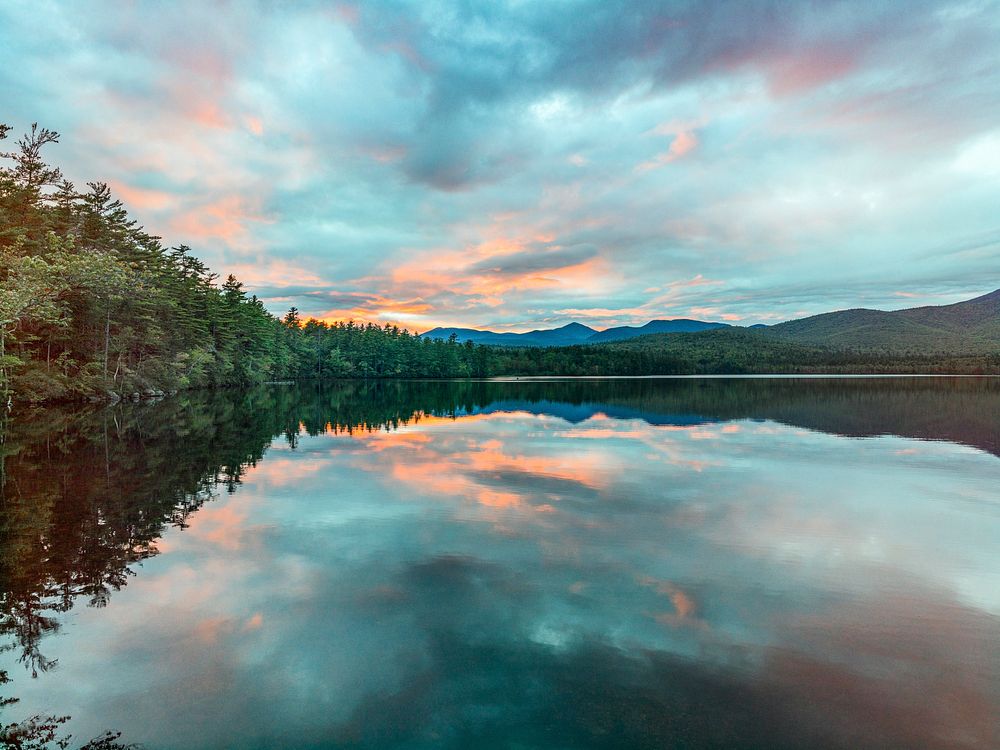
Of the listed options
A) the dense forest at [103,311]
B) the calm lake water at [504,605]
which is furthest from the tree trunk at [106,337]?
the calm lake water at [504,605]

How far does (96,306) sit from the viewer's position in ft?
137

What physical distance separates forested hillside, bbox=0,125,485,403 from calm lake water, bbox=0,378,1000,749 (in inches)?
781

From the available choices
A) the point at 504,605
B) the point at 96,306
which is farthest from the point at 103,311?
the point at 504,605

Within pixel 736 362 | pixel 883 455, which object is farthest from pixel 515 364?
pixel 883 455

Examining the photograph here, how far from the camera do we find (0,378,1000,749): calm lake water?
18.0 ft

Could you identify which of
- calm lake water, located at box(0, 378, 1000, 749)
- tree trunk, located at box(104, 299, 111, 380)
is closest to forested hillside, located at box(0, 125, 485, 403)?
tree trunk, located at box(104, 299, 111, 380)

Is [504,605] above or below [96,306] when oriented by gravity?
below

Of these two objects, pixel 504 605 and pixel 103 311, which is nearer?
pixel 504 605

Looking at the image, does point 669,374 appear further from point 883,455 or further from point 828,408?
point 883,455

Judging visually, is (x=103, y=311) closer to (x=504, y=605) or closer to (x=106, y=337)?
(x=106, y=337)

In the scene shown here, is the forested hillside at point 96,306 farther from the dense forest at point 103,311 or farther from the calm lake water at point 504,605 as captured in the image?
the calm lake water at point 504,605

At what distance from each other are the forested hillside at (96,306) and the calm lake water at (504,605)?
19.8 metres

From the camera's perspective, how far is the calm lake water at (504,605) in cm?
548

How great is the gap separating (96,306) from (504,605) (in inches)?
1885
